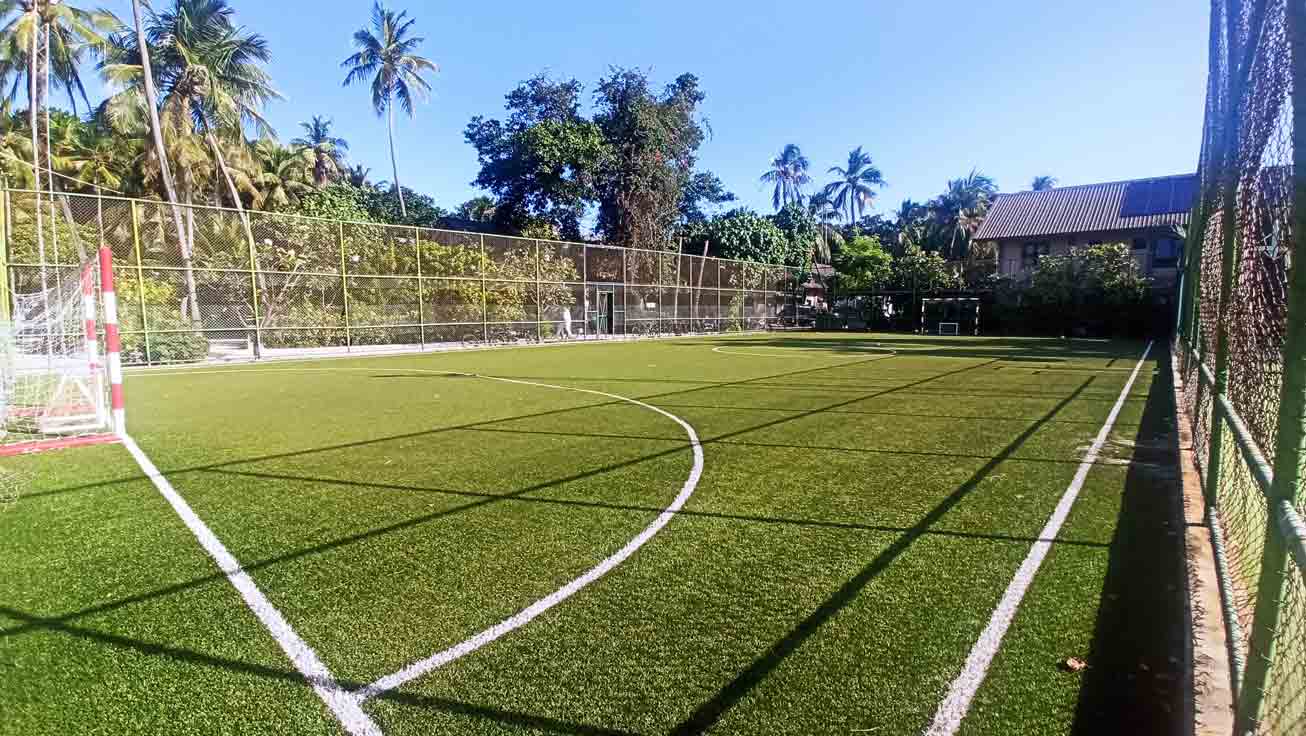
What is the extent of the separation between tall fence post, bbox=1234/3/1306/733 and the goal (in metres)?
8.76

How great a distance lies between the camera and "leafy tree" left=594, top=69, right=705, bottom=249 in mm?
34531

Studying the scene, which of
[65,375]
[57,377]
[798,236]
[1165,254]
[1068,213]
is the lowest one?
[57,377]

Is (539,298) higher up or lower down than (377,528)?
higher up

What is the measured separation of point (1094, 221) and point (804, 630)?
43.0 metres

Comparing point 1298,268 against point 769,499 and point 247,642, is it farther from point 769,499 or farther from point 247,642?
point 247,642

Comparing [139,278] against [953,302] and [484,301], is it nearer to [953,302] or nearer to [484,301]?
[484,301]

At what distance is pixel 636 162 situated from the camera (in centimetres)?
3441

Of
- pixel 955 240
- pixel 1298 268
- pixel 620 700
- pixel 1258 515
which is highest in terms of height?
pixel 955 240

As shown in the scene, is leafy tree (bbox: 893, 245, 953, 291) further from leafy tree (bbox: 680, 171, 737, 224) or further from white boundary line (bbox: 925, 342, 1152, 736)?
white boundary line (bbox: 925, 342, 1152, 736)

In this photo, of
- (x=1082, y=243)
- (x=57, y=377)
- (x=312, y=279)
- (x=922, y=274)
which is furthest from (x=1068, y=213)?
(x=57, y=377)

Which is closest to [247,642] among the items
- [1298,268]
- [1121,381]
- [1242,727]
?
[1242,727]

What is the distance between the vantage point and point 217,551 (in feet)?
12.4

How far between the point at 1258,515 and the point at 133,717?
15.8 feet

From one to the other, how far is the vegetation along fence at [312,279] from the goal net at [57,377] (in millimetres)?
1228
